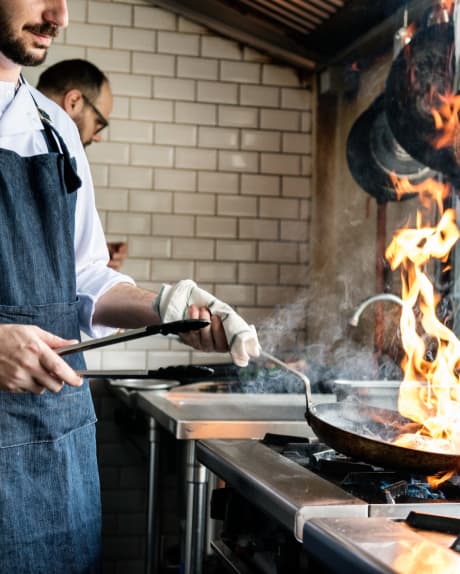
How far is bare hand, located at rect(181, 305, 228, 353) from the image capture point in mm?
1689

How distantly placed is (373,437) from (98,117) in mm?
2554

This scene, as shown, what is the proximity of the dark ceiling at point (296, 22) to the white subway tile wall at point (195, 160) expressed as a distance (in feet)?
0.28

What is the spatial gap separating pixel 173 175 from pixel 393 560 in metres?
3.31

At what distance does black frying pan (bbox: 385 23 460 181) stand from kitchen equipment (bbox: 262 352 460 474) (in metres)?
1.08

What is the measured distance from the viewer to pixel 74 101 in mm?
3711

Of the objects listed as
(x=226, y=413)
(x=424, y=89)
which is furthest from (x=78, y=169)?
(x=424, y=89)

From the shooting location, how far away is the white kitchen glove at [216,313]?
1631mm

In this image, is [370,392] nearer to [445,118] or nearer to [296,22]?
[445,118]

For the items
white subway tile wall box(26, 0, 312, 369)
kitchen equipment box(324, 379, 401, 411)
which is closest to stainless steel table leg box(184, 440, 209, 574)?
kitchen equipment box(324, 379, 401, 411)

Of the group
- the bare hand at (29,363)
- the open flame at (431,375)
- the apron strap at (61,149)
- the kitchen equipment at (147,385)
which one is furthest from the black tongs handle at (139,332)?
the kitchen equipment at (147,385)

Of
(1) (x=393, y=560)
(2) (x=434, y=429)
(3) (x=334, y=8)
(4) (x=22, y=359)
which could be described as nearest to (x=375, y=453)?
(2) (x=434, y=429)

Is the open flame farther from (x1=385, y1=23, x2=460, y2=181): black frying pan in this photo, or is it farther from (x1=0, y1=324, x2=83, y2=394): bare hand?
(x1=0, y1=324, x2=83, y2=394): bare hand

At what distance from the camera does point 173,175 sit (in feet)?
13.8

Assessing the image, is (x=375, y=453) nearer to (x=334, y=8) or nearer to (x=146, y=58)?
(x=334, y=8)
